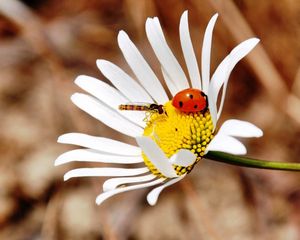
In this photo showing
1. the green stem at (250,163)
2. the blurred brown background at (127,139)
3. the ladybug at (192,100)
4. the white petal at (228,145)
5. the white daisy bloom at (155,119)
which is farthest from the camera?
the blurred brown background at (127,139)

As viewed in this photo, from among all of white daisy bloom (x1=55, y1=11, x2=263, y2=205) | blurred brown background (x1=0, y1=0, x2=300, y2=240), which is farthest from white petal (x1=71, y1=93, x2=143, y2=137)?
blurred brown background (x1=0, y1=0, x2=300, y2=240)

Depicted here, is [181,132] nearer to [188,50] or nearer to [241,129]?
[188,50]

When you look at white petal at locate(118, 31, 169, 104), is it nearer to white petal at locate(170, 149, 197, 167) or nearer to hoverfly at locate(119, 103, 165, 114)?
hoverfly at locate(119, 103, 165, 114)

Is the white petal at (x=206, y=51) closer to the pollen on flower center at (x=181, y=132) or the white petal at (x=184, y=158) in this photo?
the pollen on flower center at (x=181, y=132)

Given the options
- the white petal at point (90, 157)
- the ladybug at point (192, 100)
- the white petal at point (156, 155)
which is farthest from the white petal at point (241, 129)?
the white petal at point (90, 157)

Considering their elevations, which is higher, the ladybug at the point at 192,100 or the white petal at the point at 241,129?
A: the ladybug at the point at 192,100

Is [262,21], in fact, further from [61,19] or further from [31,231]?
[31,231]

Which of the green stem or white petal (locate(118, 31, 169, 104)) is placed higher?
white petal (locate(118, 31, 169, 104))
